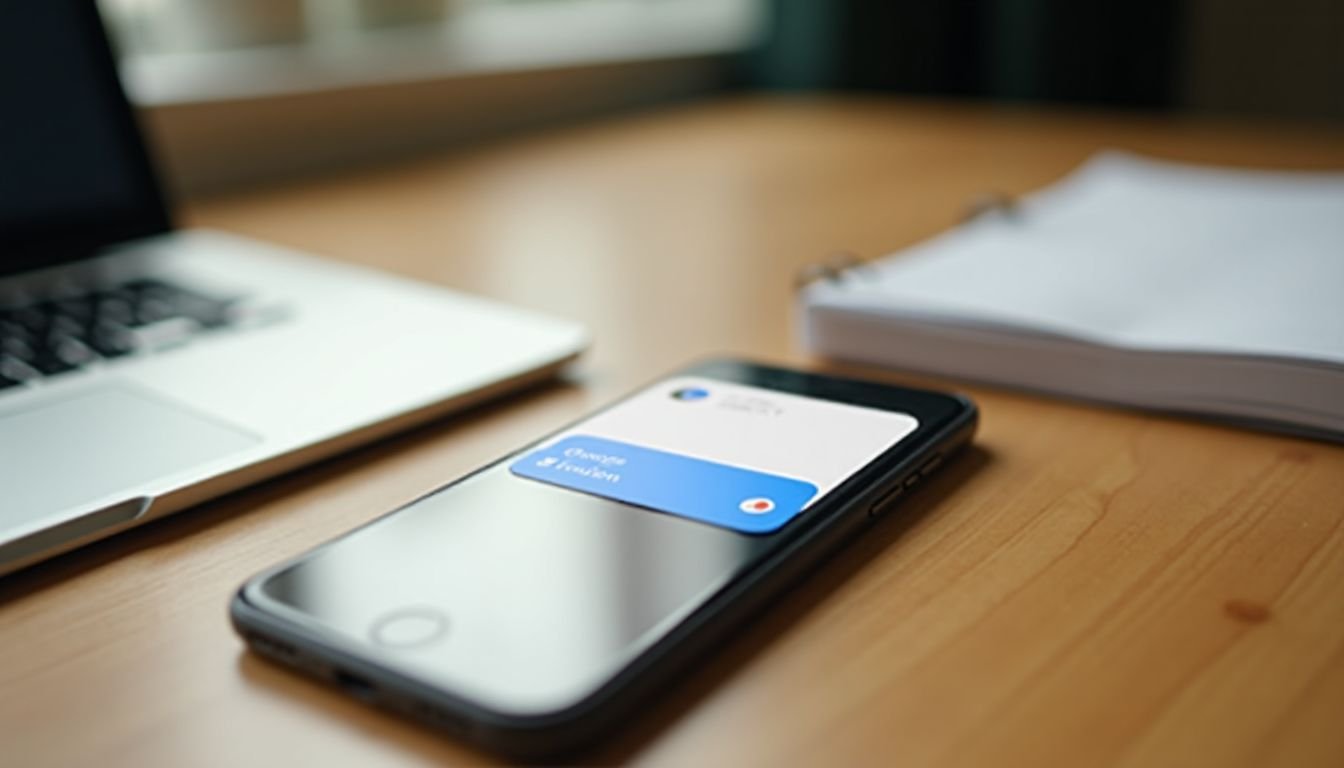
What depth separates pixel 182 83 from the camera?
3.40 feet

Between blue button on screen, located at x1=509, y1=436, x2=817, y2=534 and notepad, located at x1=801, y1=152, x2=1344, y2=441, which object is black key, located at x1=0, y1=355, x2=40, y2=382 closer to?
blue button on screen, located at x1=509, y1=436, x2=817, y2=534

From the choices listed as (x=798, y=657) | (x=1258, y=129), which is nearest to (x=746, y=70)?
(x=1258, y=129)

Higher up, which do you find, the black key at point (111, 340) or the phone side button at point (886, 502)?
the black key at point (111, 340)

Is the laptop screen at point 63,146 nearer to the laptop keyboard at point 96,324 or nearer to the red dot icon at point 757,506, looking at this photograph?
the laptop keyboard at point 96,324

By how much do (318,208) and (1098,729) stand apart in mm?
819

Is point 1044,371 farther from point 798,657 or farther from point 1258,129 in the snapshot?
point 1258,129

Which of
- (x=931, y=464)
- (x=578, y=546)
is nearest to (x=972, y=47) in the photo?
(x=931, y=464)

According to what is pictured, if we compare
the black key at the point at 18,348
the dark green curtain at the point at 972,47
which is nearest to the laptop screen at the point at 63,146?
the black key at the point at 18,348

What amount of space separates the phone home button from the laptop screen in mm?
410

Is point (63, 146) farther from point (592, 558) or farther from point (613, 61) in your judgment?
point (613, 61)

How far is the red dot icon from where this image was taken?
333 mm

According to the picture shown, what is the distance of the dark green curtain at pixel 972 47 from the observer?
5.10 feet

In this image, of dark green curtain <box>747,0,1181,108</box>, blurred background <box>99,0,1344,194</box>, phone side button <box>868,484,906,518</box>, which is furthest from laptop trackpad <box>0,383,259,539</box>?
dark green curtain <box>747,0,1181,108</box>

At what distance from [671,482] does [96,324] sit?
0.31 meters
